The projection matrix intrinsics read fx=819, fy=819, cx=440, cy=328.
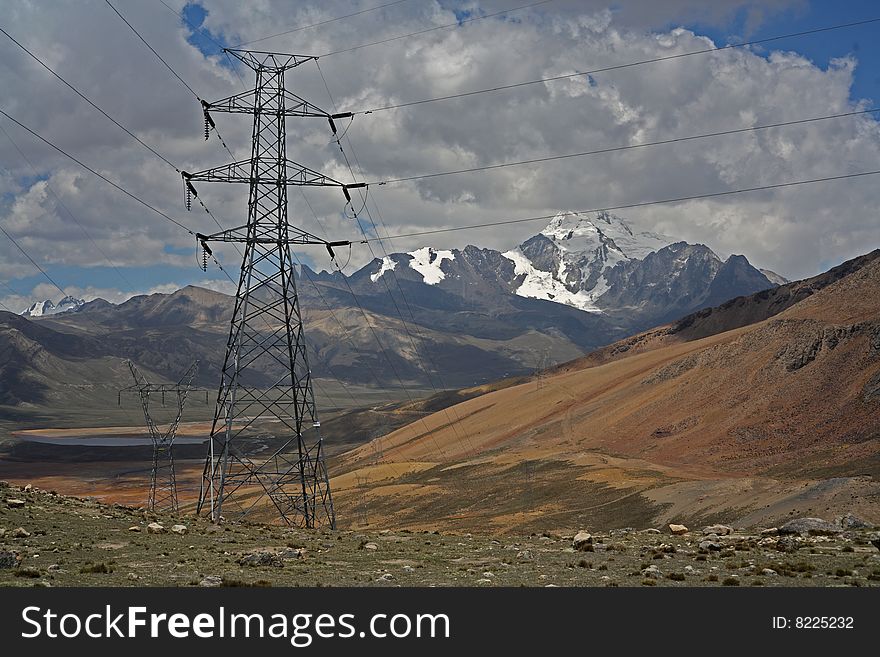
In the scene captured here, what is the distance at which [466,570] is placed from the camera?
24156mm

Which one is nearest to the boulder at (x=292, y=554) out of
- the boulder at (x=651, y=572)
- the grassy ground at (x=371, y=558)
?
the grassy ground at (x=371, y=558)

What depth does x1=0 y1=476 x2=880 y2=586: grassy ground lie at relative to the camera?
69.8 feet

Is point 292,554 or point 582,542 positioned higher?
point 292,554

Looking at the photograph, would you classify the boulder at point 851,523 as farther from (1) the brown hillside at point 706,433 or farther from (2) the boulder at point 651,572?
(2) the boulder at point 651,572

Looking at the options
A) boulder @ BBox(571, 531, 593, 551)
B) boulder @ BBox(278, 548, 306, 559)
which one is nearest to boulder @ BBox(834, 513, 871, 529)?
boulder @ BBox(571, 531, 593, 551)

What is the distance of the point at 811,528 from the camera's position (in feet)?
118

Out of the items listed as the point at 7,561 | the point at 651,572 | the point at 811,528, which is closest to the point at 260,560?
the point at 7,561

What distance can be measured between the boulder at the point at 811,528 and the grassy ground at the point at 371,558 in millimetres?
1532

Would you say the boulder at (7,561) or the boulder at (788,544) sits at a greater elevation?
the boulder at (7,561)

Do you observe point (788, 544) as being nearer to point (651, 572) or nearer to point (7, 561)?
point (651, 572)

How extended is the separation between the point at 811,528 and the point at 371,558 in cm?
2040

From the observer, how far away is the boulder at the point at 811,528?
3491cm

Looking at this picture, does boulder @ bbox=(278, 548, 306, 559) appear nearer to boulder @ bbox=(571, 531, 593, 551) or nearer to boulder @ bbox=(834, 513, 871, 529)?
boulder @ bbox=(571, 531, 593, 551)

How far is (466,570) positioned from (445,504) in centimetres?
6096
